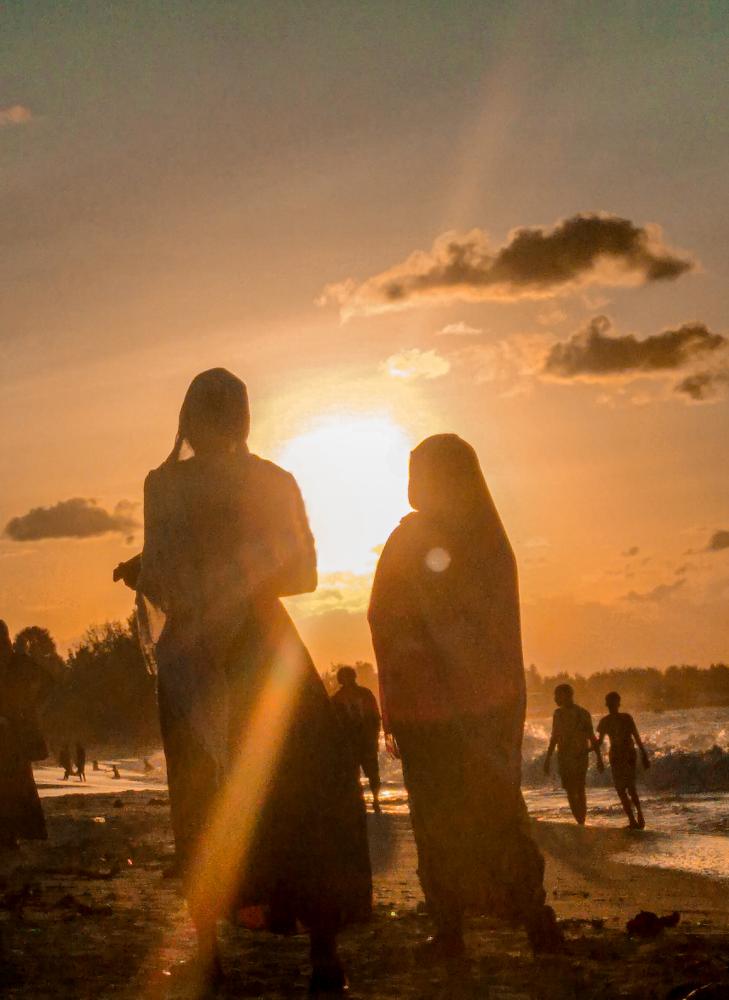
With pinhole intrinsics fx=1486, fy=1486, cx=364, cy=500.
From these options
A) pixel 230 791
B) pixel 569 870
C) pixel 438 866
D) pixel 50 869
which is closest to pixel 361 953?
pixel 438 866

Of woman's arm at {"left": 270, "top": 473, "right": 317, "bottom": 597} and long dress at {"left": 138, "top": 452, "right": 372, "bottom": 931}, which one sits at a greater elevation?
woman's arm at {"left": 270, "top": 473, "right": 317, "bottom": 597}

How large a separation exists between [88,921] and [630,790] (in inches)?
527

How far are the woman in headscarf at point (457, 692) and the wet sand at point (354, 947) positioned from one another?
323 mm

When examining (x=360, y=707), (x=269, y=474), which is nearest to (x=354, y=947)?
(x=269, y=474)

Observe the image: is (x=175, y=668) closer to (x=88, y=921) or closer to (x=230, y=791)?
(x=230, y=791)

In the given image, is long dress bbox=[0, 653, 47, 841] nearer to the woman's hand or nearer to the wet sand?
the wet sand

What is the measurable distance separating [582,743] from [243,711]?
13.7 m

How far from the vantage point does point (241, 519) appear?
5.87 m

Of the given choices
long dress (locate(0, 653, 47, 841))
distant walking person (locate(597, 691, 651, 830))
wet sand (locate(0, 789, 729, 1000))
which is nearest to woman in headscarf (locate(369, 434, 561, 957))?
wet sand (locate(0, 789, 729, 1000))

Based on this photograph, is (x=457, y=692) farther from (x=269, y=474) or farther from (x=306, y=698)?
(x=269, y=474)

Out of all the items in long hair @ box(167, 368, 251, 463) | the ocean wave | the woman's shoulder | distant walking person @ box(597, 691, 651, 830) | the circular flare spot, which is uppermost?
long hair @ box(167, 368, 251, 463)

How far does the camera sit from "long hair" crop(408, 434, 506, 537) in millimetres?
6773

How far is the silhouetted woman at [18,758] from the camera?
13.3 metres

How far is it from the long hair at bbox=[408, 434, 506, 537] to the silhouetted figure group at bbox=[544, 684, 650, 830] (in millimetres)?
12152
